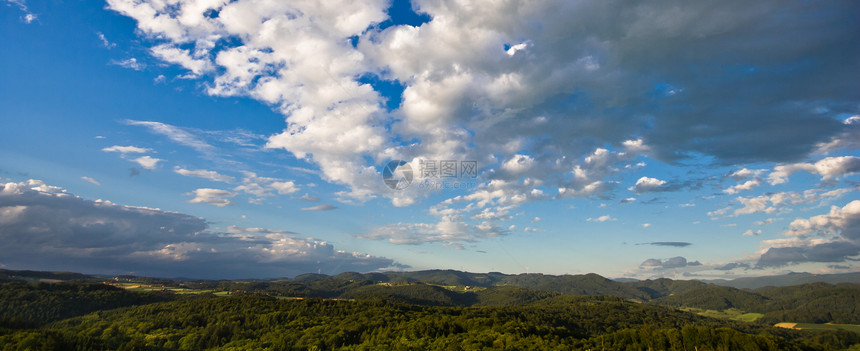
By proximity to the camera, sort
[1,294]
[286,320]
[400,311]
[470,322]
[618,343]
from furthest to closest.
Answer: [1,294]
[400,311]
[286,320]
[470,322]
[618,343]

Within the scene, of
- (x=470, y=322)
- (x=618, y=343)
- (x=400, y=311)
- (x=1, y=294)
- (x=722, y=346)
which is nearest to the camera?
(x=722, y=346)

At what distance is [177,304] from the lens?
183500 millimetres

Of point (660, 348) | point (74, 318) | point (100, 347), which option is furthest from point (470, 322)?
point (74, 318)

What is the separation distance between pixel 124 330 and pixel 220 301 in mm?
44094

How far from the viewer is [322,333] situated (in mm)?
132125

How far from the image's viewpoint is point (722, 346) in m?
100

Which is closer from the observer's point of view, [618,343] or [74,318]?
[618,343]

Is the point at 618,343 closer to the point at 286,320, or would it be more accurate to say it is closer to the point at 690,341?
the point at 690,341

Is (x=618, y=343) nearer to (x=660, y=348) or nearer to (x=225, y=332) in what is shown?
(x=660, y=348)

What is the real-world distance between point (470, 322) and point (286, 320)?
275ft

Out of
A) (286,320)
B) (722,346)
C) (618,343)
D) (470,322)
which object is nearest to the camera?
(722,346)

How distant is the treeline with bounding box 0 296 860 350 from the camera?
326ft

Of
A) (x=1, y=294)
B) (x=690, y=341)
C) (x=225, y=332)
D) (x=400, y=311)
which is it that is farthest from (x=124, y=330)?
(x=690, y=341)

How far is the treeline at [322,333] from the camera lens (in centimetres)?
9950
